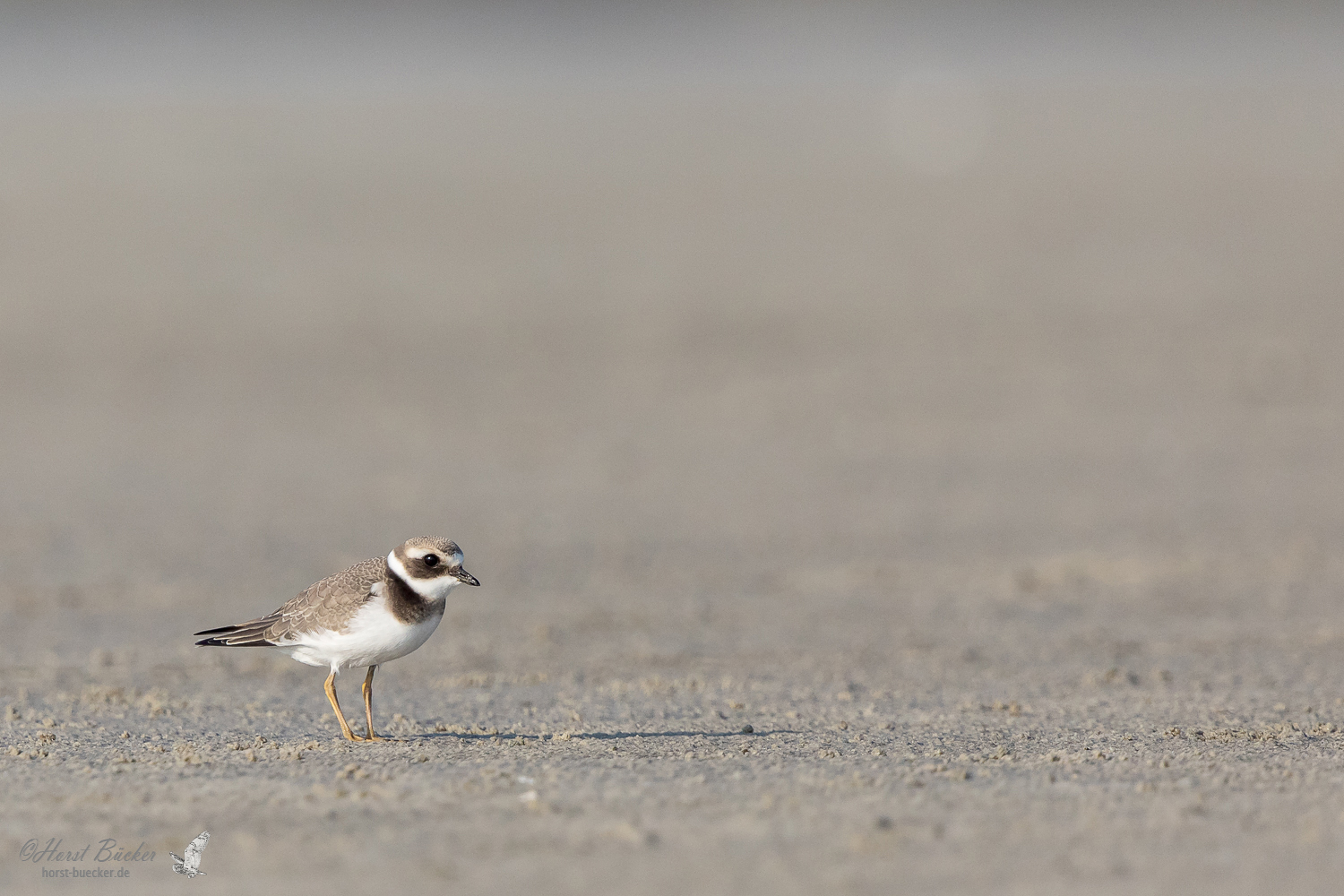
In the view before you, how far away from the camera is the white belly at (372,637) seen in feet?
20.9

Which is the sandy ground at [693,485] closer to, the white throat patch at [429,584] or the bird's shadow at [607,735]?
the bird's shadow at [607,735]

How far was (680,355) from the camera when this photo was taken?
18.7 meters

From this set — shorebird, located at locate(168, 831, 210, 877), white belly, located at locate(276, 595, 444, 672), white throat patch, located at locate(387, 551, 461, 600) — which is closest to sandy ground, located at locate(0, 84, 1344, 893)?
shorebird, located at locate(168, 831, 210, 877)

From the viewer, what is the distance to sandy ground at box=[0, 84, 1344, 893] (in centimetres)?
546

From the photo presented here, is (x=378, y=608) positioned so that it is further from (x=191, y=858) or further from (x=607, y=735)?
(x=191, y=858)

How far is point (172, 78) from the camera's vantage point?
114 ft

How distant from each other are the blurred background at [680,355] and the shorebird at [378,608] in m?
2.95

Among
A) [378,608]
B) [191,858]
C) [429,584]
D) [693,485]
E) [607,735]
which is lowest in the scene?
[191,858]

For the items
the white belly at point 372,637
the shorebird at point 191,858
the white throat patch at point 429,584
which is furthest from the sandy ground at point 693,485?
the white throat patch at point 429,584

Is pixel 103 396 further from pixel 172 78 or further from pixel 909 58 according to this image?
pixel 909 58

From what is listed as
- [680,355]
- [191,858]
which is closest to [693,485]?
[680,355]

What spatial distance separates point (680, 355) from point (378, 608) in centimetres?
1248

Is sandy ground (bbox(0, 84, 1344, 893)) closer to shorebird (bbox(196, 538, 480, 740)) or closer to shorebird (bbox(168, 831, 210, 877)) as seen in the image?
shorebird (bbox(168, 831, 210, 877))

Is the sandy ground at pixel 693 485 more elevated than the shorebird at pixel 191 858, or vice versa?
the sandy ground at pixel 693 485
